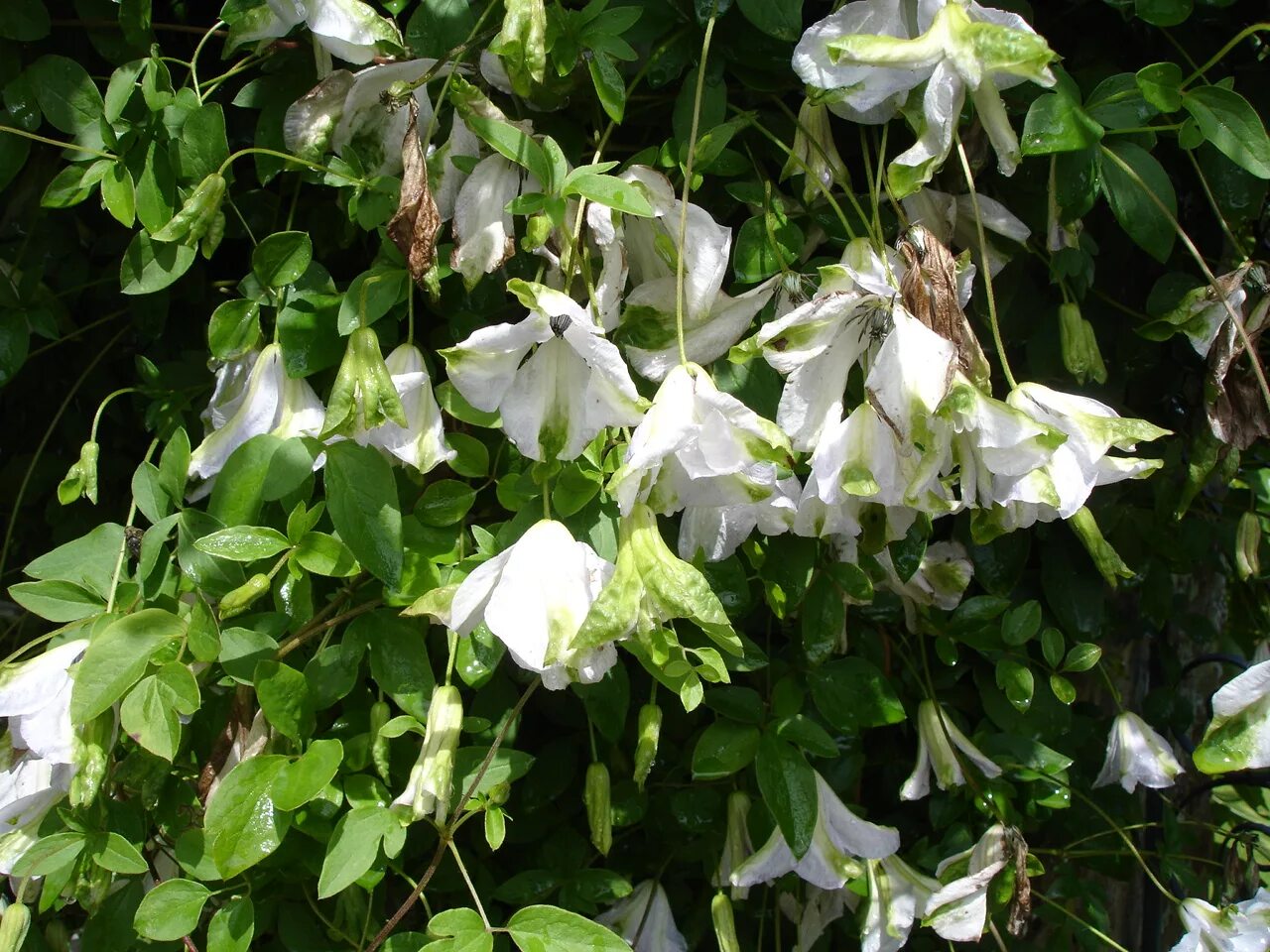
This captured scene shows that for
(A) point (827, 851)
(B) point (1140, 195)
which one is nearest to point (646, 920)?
(A) point (827, 851)

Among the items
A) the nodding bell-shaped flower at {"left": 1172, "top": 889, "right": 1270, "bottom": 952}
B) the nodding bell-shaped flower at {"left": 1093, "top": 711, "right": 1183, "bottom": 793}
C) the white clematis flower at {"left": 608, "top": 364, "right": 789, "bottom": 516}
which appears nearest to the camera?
the white clematis flower at {"left": 608, "top": 364, "right": 789, "bottom": 516}

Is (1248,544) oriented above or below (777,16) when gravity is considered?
below

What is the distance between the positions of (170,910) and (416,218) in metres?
0.52

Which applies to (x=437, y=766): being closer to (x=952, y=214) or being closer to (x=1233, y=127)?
(x=952, y=214)

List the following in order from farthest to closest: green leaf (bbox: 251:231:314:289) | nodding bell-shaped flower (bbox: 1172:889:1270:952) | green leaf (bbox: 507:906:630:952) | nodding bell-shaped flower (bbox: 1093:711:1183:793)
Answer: nodding bell-shaped flower (bbox: 1093:711:1183:793), nodding bell-shaped flower (bbox: 1172:889:1270:952), green leaf (bbox: 251:231:314:289), green leaf (bbox: 507:906:630:952)

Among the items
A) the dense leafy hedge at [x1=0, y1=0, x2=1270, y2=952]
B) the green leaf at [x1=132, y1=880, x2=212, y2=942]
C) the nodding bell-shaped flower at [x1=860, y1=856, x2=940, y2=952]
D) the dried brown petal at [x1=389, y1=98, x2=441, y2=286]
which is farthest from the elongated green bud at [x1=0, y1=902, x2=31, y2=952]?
the nodding bell-shaped flower at [x1=860, y1=856, x2=940, y2=952]

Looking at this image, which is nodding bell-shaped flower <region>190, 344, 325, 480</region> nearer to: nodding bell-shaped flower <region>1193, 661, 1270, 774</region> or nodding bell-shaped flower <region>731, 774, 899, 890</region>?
nodding bell-shaped flower <region>731, 774, 899, 890</region>

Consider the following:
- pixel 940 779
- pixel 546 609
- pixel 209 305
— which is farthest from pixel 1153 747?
pixel 209 305

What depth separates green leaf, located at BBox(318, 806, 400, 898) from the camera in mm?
662

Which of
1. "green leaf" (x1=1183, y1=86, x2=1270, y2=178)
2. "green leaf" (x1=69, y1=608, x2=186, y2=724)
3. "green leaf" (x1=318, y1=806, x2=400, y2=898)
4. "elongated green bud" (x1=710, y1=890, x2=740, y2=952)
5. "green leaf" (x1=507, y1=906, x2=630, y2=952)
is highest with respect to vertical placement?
"green leaf" (x1=1183, y1=86, x2=1270, y2=178)

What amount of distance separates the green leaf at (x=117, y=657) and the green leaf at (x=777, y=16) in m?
0.60

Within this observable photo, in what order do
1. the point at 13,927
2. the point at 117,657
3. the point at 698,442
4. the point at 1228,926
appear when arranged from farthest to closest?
the point at 1228,926
the point at 13,927
the point at 117,657
the point at 698,442

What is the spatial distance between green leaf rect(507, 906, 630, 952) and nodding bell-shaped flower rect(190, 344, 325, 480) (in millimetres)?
389

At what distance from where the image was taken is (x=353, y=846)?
26.9 inches
